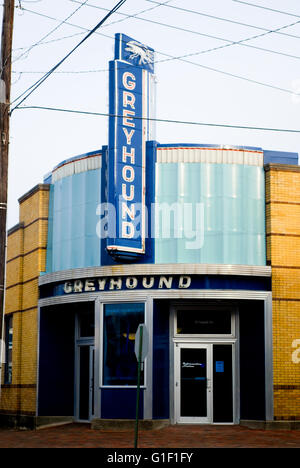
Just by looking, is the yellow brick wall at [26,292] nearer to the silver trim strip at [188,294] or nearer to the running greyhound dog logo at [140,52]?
the silver trim strip at [188,294]

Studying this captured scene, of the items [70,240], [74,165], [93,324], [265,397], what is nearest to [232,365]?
[265,397]

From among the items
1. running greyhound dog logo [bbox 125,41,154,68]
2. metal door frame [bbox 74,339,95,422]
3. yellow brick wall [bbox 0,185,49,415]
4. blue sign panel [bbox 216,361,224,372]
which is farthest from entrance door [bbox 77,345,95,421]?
running greyhound dog logo [bbox 125,41,154,68]

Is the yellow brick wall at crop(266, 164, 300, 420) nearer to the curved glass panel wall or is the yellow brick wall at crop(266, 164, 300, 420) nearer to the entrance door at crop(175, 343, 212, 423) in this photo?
the curved glass panel wall

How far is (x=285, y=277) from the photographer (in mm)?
22016

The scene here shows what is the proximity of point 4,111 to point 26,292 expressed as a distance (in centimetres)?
926

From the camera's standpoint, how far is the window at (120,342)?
71.9ft

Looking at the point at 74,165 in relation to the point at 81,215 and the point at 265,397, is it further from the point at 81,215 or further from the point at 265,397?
the point at 265,397

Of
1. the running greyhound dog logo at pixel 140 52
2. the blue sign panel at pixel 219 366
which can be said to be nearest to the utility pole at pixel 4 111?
the running greyhound dog logo at pixel 140 52

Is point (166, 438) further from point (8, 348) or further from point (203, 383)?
point (8, 348)

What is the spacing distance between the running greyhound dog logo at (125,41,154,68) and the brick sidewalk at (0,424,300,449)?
34.0 ft

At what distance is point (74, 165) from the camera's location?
23.9 m

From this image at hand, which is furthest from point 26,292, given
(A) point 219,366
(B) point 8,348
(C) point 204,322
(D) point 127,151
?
(A) point 219,366

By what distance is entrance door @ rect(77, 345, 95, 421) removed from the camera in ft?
79.8

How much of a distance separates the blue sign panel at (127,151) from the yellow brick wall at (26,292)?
4188mm
